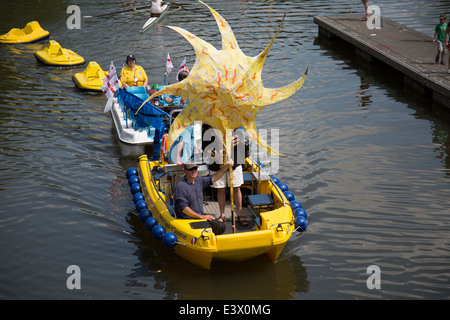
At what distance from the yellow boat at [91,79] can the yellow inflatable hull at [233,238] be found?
347 inches

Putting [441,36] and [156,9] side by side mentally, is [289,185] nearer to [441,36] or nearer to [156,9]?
[441,36]

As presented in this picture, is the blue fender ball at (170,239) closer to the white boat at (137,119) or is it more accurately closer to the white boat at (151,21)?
the white boat at (137,119)

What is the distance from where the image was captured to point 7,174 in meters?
11.9

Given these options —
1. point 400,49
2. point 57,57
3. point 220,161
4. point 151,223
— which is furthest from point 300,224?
point 57,57

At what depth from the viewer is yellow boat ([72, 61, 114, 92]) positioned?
16.8 m

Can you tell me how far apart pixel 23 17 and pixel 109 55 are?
873 centimetres

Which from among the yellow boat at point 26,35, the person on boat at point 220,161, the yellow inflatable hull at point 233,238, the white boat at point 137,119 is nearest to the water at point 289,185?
the yellow inflatable hull at point 233,238

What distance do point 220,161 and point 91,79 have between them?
9.39 meters

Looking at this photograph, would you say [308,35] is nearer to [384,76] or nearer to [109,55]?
[384,76]

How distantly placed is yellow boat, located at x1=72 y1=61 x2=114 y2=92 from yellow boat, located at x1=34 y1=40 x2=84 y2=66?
6.72ft

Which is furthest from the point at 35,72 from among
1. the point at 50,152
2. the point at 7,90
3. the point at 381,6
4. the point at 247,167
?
the point at 381,6

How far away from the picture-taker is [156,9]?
81.1 feet

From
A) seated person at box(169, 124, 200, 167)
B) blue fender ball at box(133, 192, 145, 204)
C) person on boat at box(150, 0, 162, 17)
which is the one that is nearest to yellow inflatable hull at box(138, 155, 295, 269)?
blue fender ball at box(133, 192, 145, 204)

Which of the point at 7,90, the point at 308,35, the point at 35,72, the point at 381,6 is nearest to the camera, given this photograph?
the point at 7,90
